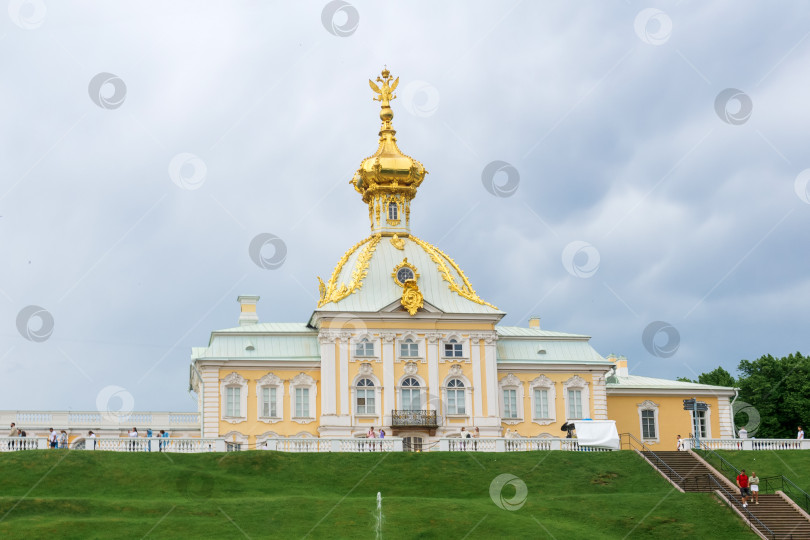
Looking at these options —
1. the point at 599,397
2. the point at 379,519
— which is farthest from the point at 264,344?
the point at 379,519

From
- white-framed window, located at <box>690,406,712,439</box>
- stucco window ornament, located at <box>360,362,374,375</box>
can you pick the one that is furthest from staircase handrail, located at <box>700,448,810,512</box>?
stucco window ornament, located at <box>360,362,374,375</box>

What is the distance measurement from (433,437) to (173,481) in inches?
785

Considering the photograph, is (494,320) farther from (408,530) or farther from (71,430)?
(408,530)

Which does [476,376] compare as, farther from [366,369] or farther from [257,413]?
[257,413]

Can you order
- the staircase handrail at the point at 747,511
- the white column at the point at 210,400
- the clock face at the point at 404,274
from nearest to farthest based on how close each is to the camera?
the staircase handrail at the point at 747,511 → the white column at the point at 210,400 → the clock face at the point at 404,274

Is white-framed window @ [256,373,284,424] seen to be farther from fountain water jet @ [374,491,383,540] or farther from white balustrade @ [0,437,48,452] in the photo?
fountain water jet @ [374,491,383,540]

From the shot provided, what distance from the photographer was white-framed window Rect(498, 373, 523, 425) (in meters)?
64.6

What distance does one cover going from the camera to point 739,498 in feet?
147

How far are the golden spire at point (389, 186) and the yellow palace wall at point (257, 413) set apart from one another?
10.0 meters

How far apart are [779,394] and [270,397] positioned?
113 feet

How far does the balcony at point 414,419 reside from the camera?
203 ft

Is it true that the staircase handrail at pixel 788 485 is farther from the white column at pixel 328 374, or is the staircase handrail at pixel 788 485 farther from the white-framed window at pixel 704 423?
the white column at pixel 328 374

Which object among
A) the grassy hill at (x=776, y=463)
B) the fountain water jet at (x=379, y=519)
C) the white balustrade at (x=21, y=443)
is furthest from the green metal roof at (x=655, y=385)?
the white balustrade at (x=21, y=443)

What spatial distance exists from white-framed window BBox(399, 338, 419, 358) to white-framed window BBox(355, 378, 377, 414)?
7.54 ft
